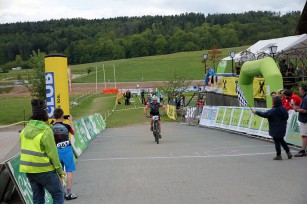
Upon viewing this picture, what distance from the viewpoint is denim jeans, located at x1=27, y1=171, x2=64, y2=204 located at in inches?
234

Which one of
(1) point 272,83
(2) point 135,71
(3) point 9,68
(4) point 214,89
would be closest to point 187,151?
(1) point 272,83

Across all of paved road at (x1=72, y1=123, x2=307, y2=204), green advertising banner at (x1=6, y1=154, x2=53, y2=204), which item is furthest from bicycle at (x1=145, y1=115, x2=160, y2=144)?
green advertising banner at (x1=6, y1=154, x2=53, y2=204)

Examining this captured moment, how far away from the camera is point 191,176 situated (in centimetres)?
996

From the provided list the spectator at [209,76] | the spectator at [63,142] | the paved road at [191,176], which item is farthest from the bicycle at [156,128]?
the spectator at [209,76]

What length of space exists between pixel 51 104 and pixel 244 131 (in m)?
8.86

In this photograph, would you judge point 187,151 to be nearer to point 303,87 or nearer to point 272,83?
point 303,87

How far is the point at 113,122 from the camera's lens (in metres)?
33.6

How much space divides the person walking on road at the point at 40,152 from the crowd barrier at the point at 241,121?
9729 millimetres

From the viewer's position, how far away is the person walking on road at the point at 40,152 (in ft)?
19.2

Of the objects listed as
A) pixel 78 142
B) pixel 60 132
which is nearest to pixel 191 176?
pixel 60 132

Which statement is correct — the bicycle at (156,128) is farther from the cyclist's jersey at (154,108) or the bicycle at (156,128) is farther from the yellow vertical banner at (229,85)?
the yellow vertical banner at (229,85)

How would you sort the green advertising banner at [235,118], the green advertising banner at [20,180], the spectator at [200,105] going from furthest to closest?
1. the spectator at [200,105]
2. the green advertising banner at [235,118]
3. the green advertising banner at [20,180]

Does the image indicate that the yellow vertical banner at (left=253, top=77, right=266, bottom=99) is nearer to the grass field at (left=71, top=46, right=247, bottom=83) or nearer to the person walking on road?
the person walking on road

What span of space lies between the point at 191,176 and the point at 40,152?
482 cm
